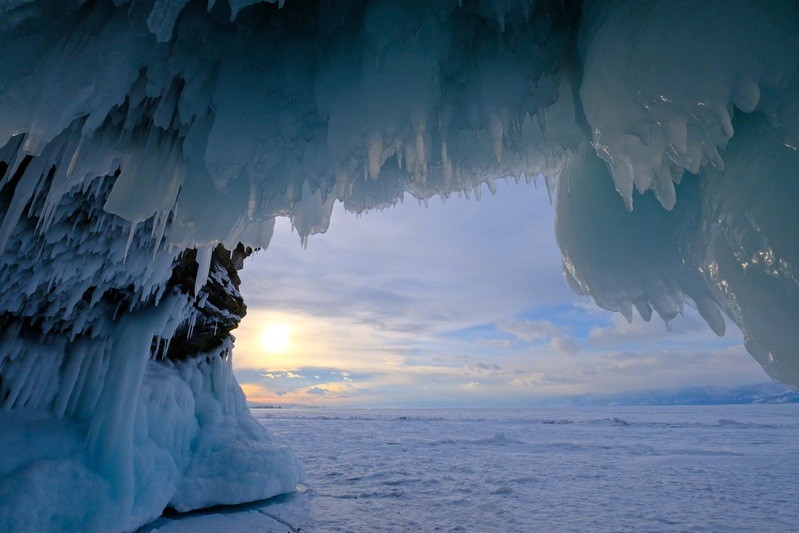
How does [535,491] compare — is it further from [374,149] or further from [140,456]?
[374,149]

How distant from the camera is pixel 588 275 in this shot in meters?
3.54

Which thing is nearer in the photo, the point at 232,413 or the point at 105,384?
the point at 105,384

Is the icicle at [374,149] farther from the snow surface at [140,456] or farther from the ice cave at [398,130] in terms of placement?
the snow surface at [140,456]

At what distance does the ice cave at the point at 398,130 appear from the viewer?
191 cm

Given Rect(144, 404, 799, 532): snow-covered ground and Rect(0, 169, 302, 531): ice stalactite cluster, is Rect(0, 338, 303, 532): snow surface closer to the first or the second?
Rect(0, 169, 302, 531): ice stalactite cluster

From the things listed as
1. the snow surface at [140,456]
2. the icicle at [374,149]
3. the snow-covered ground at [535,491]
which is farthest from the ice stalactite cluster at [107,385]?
the icicle at [374,149]

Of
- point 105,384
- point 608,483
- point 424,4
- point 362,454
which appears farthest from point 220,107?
point 362,454

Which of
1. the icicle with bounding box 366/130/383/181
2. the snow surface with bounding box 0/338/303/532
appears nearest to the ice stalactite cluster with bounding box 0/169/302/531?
the snow surface with bounding box 0/338/303/532

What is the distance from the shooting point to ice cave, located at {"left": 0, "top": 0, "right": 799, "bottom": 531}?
6.26 ft

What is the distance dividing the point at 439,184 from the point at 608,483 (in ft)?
19.6

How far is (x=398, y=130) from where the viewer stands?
7.70ft

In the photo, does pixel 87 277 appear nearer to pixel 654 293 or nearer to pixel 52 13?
pixel 52 13

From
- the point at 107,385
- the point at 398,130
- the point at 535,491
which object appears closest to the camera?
the point at 398,130

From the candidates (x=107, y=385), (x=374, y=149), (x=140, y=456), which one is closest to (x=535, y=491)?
(x=140, y=456)
